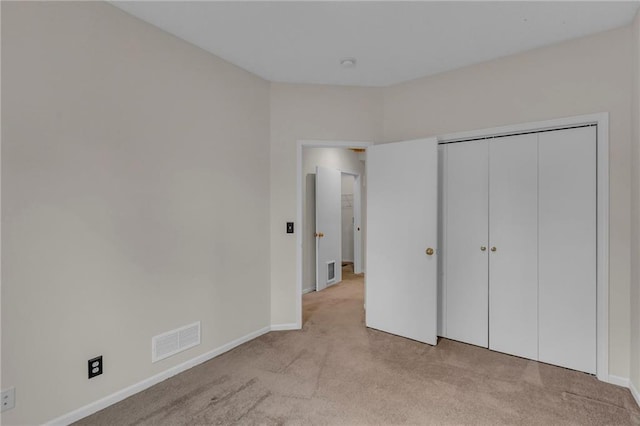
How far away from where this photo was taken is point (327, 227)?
529 centimetres

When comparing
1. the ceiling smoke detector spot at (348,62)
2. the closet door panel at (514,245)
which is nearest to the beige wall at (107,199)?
the ceiling smoke detector spot at (348,62)

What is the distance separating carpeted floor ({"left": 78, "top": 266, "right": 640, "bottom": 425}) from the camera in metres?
1.98

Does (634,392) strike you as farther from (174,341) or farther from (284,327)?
(174,341)

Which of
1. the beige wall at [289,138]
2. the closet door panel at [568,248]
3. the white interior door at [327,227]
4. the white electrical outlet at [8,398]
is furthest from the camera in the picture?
the white interior door at [327,227]

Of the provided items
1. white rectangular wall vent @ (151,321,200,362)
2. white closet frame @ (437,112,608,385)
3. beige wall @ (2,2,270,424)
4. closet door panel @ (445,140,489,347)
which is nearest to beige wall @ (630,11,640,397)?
white closet frame @ (437,112,608,385)

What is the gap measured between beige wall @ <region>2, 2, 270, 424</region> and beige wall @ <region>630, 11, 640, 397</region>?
9.62 feet

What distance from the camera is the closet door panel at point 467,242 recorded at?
9.71 feet

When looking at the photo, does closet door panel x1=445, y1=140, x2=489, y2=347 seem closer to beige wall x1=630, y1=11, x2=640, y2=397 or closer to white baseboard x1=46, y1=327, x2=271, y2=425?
beige wall x1=630, y1=11, x2=640, y2=397

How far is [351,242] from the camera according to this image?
7395mm

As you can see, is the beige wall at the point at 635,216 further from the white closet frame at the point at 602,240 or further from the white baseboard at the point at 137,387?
the white baseboard at the point at 137,387

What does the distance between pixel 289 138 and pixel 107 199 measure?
1785mm

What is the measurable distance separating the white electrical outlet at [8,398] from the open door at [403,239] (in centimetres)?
272

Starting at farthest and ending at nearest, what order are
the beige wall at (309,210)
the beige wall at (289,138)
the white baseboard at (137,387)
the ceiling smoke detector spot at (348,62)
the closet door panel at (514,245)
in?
the beige wall at (309,210), the beige wall at (289,138), the ceiling smoke detector spot at (348,62), the closet door panel at (514,245), the white baseboard at (137,387)

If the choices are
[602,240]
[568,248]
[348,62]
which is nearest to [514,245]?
[568,248]
